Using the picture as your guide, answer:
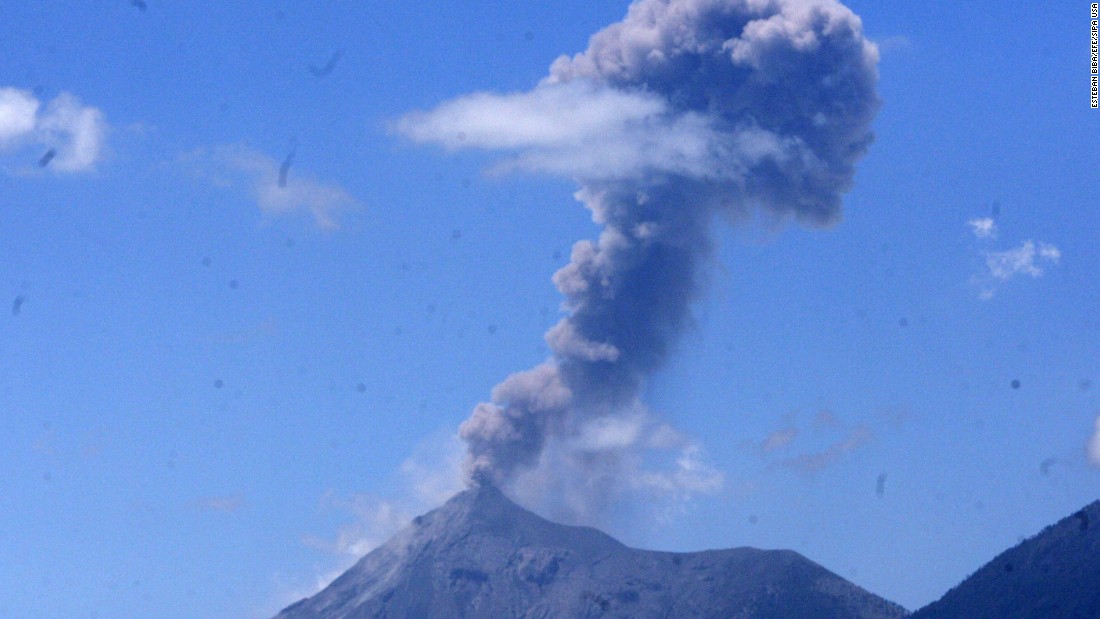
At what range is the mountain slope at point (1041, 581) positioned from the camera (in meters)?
154

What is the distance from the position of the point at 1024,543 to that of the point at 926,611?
1516 cm

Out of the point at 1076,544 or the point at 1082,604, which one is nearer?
the point at 1082,604

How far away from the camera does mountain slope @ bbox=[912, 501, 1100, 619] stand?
6048 inches

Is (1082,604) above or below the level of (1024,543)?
below

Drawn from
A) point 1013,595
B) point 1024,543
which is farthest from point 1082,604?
point 1024,543

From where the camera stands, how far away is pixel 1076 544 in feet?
544

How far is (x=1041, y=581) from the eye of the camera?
162 m

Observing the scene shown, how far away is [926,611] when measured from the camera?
569 feet

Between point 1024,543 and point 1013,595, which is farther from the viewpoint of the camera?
point 1024,543

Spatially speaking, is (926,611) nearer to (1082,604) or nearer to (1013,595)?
(1013,595)

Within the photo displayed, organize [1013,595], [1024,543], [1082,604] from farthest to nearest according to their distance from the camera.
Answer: [1024,543]
[1013,595]
[1082,604]

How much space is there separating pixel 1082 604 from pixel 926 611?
25.8 m

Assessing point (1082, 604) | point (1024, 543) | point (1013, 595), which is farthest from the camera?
point (1024, 543)

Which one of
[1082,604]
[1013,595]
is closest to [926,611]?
[1013,595]
